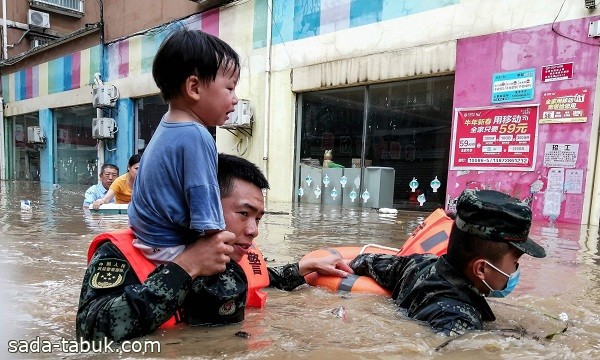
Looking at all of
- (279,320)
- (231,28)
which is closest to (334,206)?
(231,28)

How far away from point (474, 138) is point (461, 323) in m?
5.77

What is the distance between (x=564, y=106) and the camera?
5.96m

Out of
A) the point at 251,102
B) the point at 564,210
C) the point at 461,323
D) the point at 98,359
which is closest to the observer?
the point at 98,359

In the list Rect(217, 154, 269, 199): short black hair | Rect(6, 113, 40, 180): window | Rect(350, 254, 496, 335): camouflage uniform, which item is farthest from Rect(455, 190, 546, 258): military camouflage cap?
Rect(6, 113, 40, 180): window

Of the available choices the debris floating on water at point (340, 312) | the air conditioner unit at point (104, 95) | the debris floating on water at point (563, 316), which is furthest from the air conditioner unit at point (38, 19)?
the debris floating on water at point (563, 316)

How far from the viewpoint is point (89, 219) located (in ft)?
18.5

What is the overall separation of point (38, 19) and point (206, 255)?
1894cm

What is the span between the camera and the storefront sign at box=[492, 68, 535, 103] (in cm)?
626

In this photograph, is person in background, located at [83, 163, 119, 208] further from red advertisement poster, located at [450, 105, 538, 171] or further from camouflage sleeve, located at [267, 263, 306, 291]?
red advertisement poster, located at [450, 105, 538, 171]

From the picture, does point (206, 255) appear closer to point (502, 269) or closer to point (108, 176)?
point (502, 269)

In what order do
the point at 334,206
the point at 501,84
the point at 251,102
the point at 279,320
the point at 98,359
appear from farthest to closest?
the point at 251,102 < the point at 334,206 < the point at 501,84 < the point at 279,320 < the point at 98,359

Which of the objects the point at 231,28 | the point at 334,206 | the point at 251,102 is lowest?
the point at 334,206

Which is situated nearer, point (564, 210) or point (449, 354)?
point (449, 354)

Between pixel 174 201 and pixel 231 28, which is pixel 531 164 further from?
pixel 231 28
